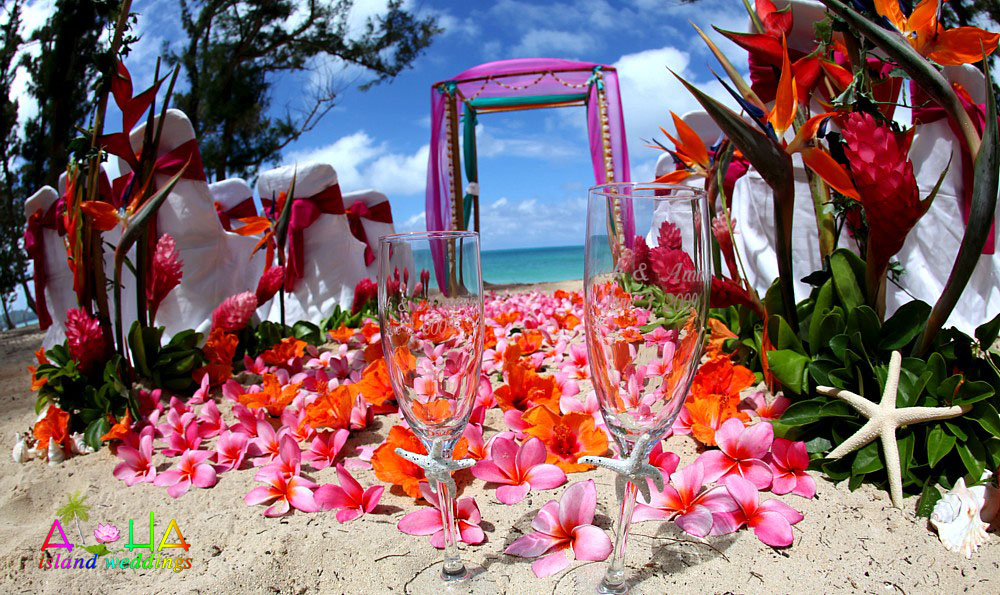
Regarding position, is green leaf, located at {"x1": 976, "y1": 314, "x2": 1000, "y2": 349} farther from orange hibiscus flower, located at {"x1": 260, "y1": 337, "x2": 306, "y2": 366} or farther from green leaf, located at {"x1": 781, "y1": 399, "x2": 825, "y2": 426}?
orange hibiscus flower, located at {"x1": 260, "y1": 337, "x2": 306, "y2": 366}

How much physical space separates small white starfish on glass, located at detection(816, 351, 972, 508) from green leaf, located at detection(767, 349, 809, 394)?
14cm

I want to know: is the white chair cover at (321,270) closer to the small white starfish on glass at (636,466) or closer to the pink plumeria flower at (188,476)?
the pink plumeria flower at (188,476)

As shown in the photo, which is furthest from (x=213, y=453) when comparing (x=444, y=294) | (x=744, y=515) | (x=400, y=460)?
(x=744, y=515)

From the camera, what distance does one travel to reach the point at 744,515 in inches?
40.0

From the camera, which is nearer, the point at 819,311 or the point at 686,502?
the point at 686,502

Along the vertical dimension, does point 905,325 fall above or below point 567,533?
above

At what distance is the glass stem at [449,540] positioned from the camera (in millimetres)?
823

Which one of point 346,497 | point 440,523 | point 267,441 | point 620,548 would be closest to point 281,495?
point 346,497

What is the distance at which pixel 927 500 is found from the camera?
1025 millimetres

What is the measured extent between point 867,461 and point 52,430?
6.79 ft

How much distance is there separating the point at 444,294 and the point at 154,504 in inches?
37.5

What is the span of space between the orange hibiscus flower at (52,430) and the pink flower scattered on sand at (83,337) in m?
0.21

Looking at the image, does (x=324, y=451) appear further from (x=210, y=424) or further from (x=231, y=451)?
(x=210, y=424)

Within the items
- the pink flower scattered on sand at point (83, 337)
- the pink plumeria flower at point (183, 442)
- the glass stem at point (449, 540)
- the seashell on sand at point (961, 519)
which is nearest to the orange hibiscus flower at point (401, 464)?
the glass stem at point (449, 540)
